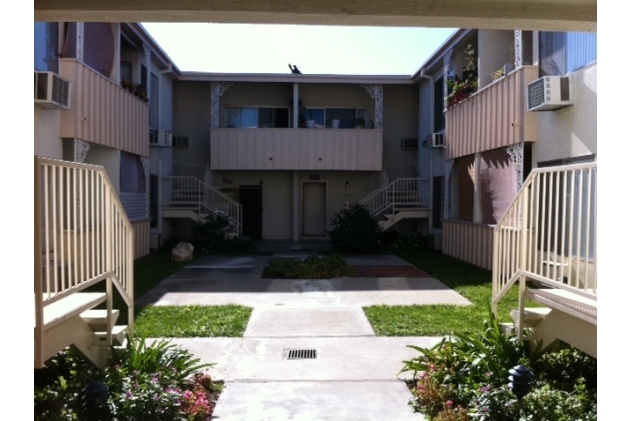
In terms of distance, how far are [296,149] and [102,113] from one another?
747 cm

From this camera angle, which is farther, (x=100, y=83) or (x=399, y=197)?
(x=399, y=197)

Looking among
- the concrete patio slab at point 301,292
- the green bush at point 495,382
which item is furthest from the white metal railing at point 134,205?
the green bush at point 495,382

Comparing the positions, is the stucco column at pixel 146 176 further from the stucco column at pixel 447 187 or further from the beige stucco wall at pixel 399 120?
the stucco column at pixel 447 187

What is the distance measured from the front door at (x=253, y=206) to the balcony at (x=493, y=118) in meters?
7.30

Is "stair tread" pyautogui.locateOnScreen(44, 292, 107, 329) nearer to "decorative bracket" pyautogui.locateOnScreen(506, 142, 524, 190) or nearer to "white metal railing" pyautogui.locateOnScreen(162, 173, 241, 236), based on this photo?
"decorative bracket" pyautogui.locateOnScreen(506, 142, 524, 190)

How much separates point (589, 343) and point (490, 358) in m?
0.95

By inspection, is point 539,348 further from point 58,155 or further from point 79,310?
point 58,155

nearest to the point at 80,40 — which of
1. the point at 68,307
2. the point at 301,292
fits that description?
the point at 301,292

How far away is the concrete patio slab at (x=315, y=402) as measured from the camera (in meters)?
4.72

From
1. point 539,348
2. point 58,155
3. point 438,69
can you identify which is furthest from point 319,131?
point 539,348

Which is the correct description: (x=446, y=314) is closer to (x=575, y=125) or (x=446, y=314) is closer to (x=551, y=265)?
(x=551, y=265)

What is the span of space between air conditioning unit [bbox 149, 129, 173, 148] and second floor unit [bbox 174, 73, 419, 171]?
1718mm

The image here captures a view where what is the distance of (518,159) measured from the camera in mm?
11734

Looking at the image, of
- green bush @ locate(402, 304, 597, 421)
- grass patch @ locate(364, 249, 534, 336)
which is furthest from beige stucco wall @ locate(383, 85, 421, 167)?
green bush @ locate(402, 304, 597, 421)
